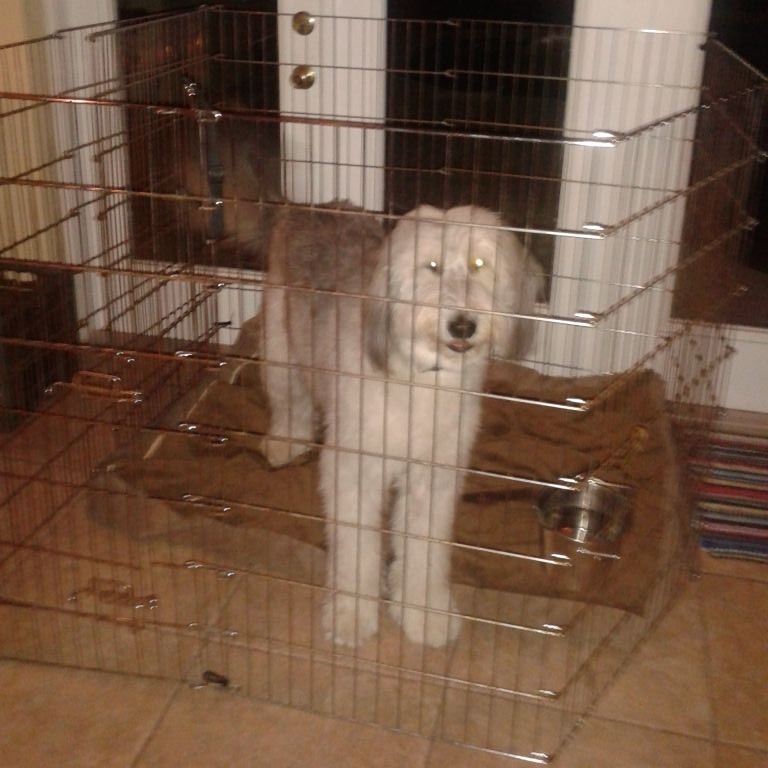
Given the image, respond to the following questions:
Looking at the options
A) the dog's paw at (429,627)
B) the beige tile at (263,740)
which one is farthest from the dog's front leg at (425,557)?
the beige tile at (263,740)

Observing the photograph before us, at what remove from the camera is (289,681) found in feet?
6.89

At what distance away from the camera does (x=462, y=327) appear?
1.89 m

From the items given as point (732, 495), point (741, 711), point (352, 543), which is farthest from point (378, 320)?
point (732, 495)

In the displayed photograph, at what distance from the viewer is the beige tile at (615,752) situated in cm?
195

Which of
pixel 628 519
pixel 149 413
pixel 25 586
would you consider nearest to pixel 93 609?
pixel 25 586

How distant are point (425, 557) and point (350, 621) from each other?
21 centimetres

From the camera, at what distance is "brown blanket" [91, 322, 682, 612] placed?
2352mm

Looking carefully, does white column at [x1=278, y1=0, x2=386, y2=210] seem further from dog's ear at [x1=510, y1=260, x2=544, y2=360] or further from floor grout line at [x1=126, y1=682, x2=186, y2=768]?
floor grout line at [x1=126, y1=682, x2=186, y2=768]

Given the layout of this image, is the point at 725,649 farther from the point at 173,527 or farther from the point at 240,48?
the point at 240,48

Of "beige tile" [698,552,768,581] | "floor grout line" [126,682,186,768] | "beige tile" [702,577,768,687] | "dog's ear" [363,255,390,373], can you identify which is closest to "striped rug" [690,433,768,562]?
"beige tile" [698,552,768,581]

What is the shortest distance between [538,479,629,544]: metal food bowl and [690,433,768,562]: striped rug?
222mm

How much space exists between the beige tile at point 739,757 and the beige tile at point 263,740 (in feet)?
1.89

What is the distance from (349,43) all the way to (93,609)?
176 centimetres

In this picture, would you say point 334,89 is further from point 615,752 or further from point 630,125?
point 615,752
